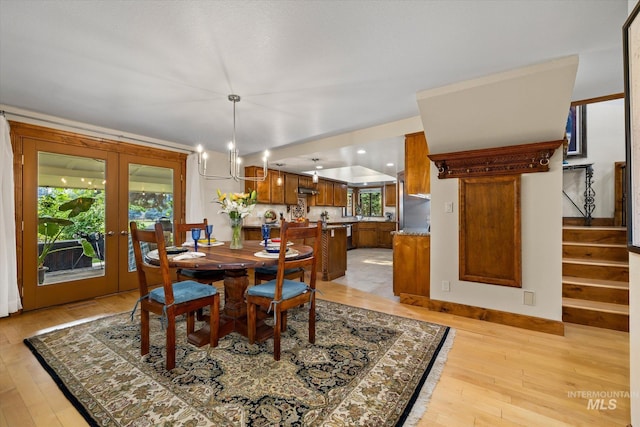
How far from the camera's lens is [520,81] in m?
2.27

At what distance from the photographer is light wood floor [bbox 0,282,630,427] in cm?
151

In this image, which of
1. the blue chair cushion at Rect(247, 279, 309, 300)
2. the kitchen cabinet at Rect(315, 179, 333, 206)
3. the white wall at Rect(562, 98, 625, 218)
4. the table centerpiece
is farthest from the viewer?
the kitchen cabinet at Rect(315, 179, 333, 206)

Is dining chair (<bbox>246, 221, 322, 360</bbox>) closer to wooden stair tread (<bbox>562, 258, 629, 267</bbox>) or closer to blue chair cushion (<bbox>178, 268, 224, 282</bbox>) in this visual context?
blue chair cushion (<bbox>178, 268, 224, 282</bbox>)

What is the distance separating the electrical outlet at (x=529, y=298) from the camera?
265 centimetres

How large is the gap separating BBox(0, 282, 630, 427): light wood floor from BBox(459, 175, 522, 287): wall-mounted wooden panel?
51 cm

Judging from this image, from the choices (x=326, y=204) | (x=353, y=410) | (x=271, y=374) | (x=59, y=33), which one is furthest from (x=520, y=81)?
(x=326, y=204)

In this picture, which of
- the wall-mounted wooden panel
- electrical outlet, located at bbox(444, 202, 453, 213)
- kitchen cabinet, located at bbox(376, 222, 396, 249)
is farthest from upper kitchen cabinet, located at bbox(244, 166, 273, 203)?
kitchen cabinet, located at bbox(376, 222, 396, 249)

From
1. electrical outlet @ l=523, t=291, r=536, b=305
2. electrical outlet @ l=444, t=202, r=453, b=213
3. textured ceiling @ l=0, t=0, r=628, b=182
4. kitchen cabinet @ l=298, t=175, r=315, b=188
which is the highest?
textured ceiling @ l=0, t=0, r=628, b=182

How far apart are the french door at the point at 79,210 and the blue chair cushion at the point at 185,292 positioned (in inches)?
89.3

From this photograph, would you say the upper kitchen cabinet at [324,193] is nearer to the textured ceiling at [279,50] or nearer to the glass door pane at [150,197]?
the glass door pane at [150,197]

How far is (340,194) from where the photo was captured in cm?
804

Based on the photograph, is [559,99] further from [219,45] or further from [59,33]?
[59,33]

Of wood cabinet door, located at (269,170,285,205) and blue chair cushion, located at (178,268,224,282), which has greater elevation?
wood cabinet door, located at (269,170,285,205)

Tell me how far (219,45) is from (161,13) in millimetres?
372
